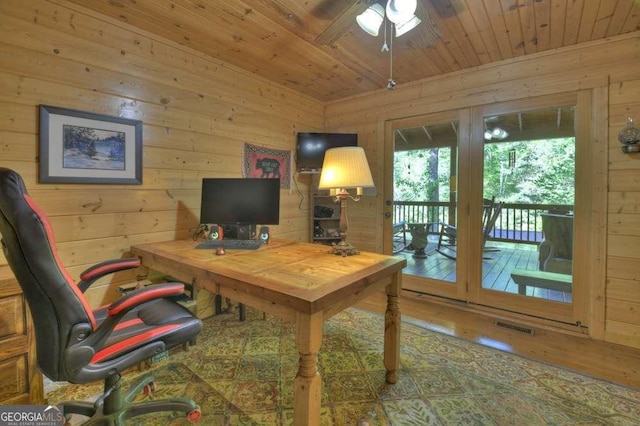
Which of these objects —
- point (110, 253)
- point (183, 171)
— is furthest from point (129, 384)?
point (183, 171)

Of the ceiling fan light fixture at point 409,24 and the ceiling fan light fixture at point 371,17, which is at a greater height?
the ceiling fan light fixture at point 371,17

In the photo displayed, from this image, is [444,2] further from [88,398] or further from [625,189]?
[88,398]

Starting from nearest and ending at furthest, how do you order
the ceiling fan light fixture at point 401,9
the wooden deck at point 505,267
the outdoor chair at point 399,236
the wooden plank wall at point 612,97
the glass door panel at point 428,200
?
the ceiling fan light fixture at point 401,9 → the wooden plank wall at point 612,97 → the wooden deck at point 505,267 → the glass door panel at point 428,200 → the outdoor chair at point 399,236

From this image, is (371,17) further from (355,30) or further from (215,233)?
(215,233)

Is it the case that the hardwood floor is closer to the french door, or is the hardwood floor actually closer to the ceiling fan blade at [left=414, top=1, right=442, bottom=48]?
the french door

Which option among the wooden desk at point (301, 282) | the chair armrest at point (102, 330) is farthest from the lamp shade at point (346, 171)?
the chair armrest at point (102, 330)

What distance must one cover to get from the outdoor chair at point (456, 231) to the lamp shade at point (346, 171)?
1733 millimetres

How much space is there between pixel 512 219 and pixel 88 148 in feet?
11.9

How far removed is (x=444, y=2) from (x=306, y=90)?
1.90 metres

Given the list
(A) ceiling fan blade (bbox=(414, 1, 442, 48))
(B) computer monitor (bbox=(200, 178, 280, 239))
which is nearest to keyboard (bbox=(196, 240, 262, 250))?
(B) computer monitor (bbox=(200, 178, 280, 239))

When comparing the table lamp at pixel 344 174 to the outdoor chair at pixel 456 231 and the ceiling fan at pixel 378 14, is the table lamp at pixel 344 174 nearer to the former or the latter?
the ceiling fan at pixel 378 14

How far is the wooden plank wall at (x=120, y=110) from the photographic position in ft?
5.77

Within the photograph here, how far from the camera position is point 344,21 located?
163 cm

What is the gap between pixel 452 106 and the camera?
303cm
